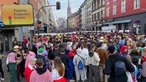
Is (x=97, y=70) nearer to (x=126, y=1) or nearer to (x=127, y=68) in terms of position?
(x=127, y=68)

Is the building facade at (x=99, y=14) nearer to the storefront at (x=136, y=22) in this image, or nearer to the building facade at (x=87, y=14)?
the building facade at (x=87, y=14)

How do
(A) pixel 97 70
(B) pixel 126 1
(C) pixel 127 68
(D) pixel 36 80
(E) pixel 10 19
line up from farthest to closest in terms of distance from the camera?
(B) pixel 126 1 < (E) pixel 10 19 < (A) pixel 97 70 < (C) pixel 127 68 < (D) pixel 36 80

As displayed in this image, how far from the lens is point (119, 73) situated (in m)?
5.73

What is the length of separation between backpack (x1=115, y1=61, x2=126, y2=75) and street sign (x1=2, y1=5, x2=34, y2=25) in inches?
423

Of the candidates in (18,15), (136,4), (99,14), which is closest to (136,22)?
(136,4)

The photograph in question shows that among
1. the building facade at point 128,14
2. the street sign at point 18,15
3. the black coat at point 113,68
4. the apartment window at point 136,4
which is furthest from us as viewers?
the apartment window at point 136,4

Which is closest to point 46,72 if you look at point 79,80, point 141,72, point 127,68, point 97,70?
point 127,68

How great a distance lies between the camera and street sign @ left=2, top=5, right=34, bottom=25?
1548cm

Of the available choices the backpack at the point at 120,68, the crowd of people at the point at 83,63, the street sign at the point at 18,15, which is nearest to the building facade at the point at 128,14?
the street sign at the point at 18,15

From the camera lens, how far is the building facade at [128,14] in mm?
33594

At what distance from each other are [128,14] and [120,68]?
3499cm

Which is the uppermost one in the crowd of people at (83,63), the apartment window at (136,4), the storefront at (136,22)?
the apartment window at (136,4)

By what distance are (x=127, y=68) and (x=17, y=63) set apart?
542cm

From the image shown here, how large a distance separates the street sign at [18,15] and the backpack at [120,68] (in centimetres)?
1074
